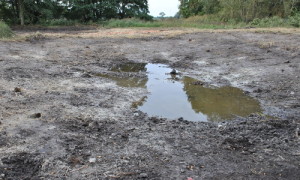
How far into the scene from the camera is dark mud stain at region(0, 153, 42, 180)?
3.19 meters

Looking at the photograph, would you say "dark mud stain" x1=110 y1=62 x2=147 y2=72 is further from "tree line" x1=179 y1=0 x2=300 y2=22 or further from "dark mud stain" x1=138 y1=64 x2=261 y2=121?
"tree line" x1=179 y1=0 x2=300 y2=22

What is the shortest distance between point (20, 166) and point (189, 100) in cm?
367

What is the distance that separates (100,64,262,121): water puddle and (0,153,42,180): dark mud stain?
2317 mm

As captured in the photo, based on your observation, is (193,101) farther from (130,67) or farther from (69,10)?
(69,10)

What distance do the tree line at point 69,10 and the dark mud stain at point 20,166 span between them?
20211 millimetres

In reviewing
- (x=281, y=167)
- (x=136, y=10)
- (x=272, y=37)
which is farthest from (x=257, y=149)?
(x=136, y=10)

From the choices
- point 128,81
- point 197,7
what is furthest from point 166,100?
point 197,7

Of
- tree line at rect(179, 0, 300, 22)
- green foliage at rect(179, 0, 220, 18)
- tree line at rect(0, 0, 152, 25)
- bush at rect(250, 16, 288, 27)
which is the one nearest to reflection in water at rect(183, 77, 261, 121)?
bush at rect(250, 16, 288, 27)

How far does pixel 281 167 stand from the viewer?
344 centimetres

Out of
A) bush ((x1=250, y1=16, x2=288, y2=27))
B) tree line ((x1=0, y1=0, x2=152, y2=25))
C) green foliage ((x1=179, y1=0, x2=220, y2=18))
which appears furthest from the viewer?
green foliage ((x1=179, y1=0, x2=220, y2=18))

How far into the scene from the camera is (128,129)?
4.43 metres

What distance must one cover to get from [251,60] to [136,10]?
22490 millimetres

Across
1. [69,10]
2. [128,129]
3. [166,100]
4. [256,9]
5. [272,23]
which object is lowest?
[166,100]

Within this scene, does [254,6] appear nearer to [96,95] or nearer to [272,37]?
[272,37]
